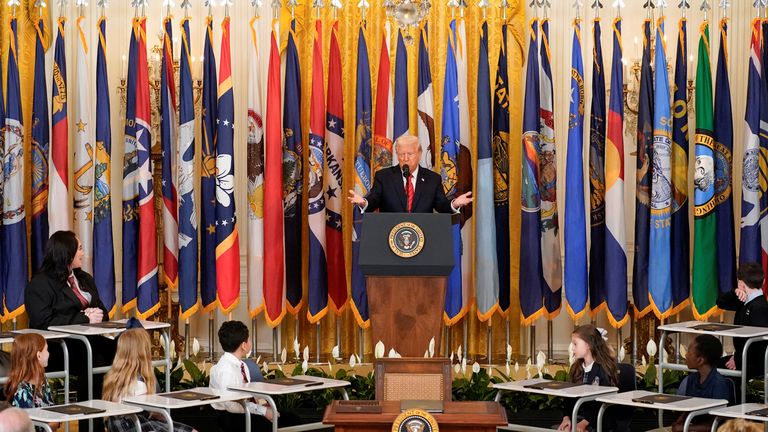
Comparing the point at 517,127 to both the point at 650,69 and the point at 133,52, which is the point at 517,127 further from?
the point at 133,52

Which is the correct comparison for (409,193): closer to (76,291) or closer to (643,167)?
(76,291)

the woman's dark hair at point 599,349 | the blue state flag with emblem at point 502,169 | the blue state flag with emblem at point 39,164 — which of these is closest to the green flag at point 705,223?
the blue state flag with emblem at point 502,169

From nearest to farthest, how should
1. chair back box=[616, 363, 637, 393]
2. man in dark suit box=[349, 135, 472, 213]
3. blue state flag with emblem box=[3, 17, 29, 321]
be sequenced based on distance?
1. chair back box=[616, 363, 637, 393]
2. man in dark suit box=[349, 135, 472, 213]
3. blue state flag with emblem box=[3, 17, 29, 321]

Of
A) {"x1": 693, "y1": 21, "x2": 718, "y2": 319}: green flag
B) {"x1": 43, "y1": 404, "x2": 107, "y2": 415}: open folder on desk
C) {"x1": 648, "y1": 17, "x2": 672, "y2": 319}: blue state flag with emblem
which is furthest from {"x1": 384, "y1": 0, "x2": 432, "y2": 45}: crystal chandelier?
{"x1": 693, "y1": 21, "x2": 718, "y2": 319}: green flag

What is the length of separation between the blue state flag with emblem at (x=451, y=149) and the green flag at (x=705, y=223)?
1.95 metres

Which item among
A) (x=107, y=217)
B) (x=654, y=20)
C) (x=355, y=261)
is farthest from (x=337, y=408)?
(x=654, y=20)

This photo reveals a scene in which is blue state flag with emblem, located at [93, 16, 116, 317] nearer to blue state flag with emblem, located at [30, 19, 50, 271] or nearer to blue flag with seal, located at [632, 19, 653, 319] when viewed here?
blue state flag with emblem, located at [30, 19, 50, 271]

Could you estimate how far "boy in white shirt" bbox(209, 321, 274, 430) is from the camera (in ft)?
20.8

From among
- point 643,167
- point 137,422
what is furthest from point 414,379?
point 643,167

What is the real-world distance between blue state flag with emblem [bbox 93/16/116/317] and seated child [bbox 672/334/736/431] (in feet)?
16.9

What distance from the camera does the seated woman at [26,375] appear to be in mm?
5734

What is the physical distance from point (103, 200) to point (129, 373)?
395cm

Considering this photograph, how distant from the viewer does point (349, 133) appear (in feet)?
33.3

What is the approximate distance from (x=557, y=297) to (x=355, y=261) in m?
1.71
